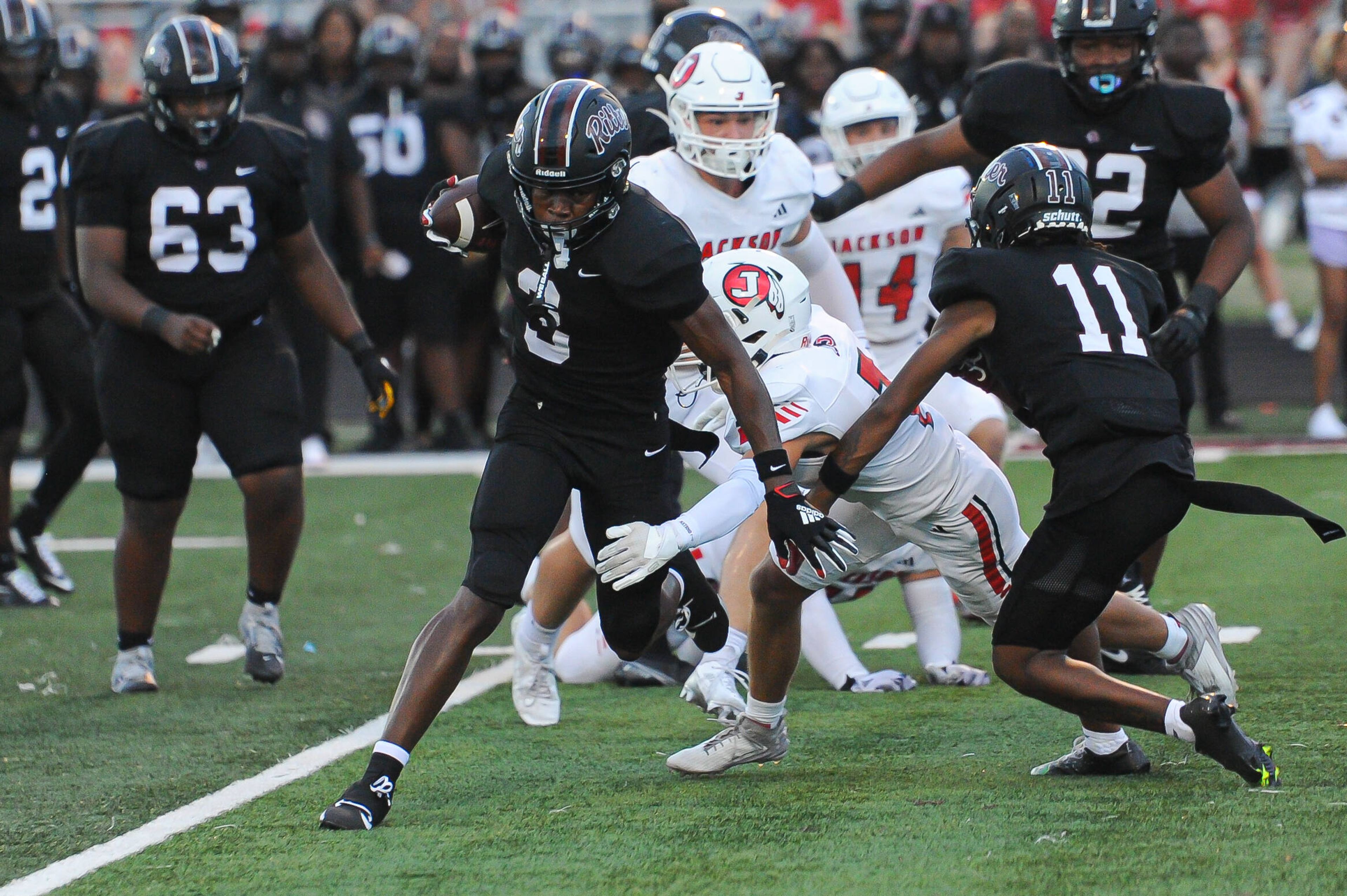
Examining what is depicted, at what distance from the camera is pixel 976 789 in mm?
3969

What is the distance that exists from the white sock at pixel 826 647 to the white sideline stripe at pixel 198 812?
1005 millimetres

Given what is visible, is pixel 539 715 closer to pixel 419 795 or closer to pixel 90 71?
pixel 419 795

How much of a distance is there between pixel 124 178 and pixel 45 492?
7.71 feet

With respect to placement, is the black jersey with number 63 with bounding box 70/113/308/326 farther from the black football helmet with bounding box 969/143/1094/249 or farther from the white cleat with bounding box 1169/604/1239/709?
the white cleat with bounding box 1169/604/1239/709

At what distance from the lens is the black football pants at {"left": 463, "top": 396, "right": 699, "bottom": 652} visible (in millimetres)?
4008

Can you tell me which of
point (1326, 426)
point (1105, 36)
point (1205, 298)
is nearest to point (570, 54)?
point (1326, 426)

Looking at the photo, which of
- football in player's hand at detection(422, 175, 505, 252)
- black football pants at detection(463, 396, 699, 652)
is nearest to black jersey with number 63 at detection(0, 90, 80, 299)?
football in player's hand at detection(422, 175, 505, 252)

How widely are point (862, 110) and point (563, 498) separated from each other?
287cm

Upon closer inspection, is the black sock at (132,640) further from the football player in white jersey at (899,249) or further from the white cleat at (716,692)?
the football player in white jersey at (899,249)

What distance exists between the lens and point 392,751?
12.7 ft

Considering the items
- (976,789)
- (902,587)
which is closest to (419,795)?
(976,789)

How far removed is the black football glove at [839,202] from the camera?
217 inches

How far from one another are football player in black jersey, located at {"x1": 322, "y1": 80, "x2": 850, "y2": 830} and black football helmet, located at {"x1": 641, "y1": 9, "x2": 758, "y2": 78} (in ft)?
7.16

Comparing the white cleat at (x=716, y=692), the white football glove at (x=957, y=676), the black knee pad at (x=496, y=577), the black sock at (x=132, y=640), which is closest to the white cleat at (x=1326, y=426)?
the white football glove at (x=957, y=676)
